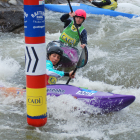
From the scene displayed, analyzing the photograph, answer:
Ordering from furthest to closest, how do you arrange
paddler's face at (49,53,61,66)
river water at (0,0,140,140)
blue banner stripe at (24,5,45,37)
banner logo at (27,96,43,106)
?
paddler's face at (49,53,61,66) < river water at (0,0,140,140) < banner logo at (27,96,43,106) < blue banner stripe at (24,5,45,37)

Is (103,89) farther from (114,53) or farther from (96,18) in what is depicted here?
(96,18)

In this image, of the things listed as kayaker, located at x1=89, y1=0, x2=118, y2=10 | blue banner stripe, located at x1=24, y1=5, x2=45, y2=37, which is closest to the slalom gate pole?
blue banner stripe, located at x1=24, y1=5, x2=45, y2=37

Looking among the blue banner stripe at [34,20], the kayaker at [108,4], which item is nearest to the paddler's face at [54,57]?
the blue banner stripe at [34,20]

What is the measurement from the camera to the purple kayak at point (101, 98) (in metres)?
3.46

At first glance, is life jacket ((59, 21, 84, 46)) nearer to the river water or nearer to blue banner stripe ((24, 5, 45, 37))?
the river water

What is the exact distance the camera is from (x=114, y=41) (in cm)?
817

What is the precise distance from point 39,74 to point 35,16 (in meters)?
0.65

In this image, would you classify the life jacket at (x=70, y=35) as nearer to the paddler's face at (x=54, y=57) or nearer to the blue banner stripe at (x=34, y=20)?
the paddler's face at (x=54, y=57)

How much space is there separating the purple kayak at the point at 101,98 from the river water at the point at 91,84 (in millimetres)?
95

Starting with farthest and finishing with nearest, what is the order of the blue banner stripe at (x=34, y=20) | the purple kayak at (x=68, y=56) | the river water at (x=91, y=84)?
the purple kayak at (x=68, y=56) → the river water at (x=91, y=84) → the blue banner stripe at (x=34, y=20)

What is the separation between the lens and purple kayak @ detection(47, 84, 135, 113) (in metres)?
3.46

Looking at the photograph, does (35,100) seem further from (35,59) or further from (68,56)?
(68,56)

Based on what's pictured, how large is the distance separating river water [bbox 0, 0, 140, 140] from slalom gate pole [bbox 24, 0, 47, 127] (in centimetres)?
30

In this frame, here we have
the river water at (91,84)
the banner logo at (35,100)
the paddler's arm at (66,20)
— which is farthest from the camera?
the paddler's arm at (66,20)
